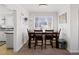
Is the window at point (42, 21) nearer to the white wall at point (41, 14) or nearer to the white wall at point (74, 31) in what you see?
the white wall at point (41, 14)

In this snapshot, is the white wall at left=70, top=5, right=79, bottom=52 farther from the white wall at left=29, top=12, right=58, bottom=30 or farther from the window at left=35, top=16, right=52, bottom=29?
the window at left=35, top=16, right=52, bottom=29

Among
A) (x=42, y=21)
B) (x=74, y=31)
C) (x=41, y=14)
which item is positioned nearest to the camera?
(x=74, y=31)

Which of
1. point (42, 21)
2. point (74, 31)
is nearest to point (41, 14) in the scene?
point (42, 21)

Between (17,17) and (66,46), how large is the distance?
2.72m

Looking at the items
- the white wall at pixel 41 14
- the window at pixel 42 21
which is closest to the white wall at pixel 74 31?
the white wall at pixel 41 14

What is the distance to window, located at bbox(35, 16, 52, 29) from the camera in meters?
10.0

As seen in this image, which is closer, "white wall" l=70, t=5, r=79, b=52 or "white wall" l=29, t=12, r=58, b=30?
"white wall" l=70, t=5, r=79, b=52

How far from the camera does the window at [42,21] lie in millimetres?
10023

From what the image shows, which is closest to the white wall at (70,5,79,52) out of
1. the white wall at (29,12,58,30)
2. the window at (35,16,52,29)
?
the white wall at (29,12,58,30)

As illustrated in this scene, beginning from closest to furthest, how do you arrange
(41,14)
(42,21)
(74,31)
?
1. (74,31)
2. (41,14)
3. (42,21)

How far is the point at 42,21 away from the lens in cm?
1006

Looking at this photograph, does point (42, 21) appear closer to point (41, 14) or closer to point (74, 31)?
point (41, 14)
